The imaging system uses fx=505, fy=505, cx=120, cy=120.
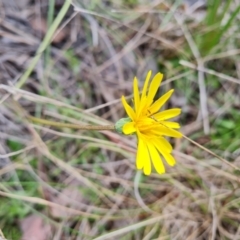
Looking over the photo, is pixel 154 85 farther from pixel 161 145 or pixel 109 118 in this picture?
pixel 109 118

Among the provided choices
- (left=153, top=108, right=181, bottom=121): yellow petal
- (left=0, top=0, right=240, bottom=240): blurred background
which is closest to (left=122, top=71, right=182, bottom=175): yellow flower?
(left=153, top=108, right=181, bottom=121): yellow petal

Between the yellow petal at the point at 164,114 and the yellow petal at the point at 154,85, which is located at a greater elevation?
the yellow petal at the point at 154,85

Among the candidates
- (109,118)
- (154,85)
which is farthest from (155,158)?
(109,118)

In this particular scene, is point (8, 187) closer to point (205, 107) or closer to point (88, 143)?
point (88, 143)

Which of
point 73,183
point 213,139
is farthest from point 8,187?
point 213,139

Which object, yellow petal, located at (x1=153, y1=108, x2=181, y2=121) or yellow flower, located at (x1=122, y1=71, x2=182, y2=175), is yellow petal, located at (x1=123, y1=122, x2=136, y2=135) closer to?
yellow flower, located at (x1=122, y1=71, x2=182, y2=175)

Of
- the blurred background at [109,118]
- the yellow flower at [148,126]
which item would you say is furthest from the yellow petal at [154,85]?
the blurred background at [109,118]

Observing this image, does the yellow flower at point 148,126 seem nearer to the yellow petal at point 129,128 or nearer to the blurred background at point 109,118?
the yellow petal at point 129,128

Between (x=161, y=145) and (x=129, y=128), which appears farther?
(x=161, y=145)

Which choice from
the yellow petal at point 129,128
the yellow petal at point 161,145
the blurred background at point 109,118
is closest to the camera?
the yellow petal at point 129,128
